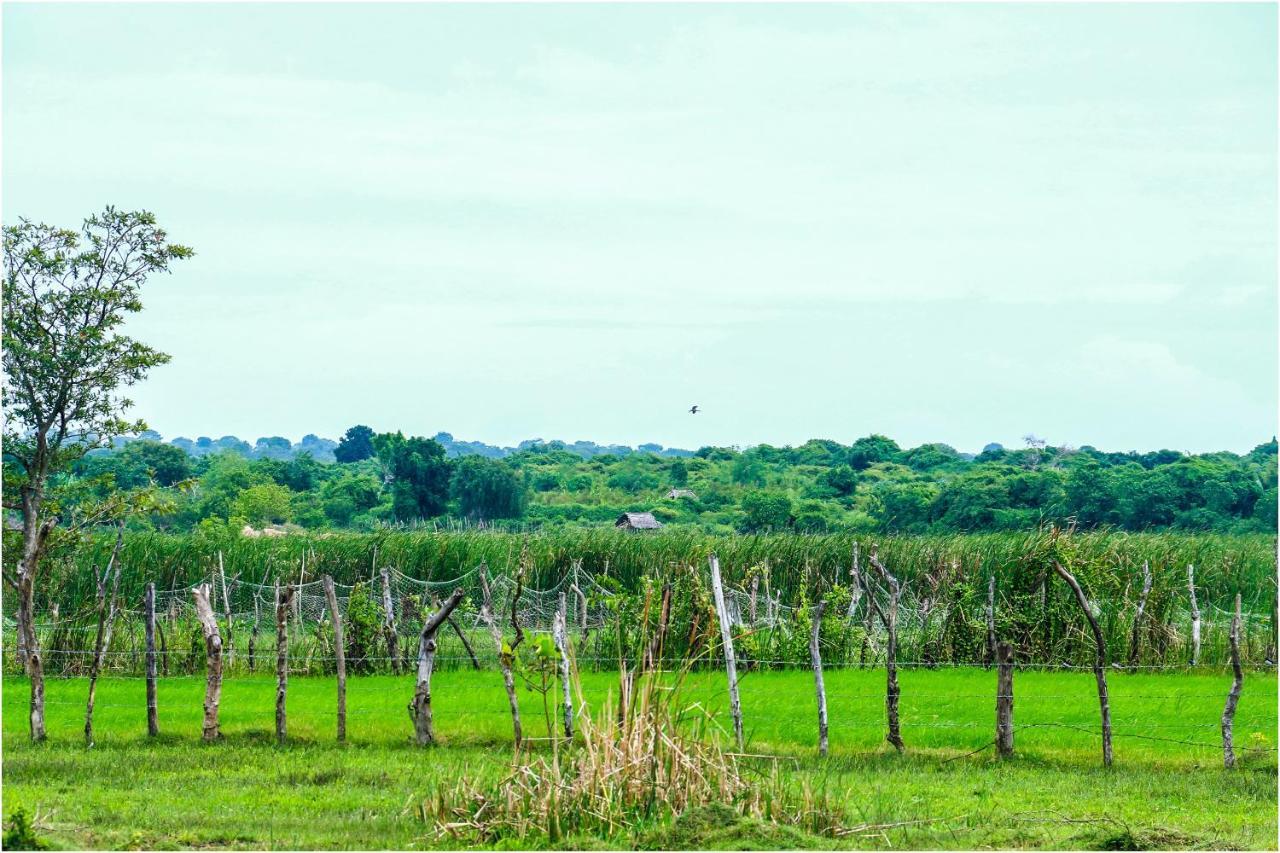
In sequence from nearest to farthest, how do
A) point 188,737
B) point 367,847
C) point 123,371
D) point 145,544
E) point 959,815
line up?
point 367,847
point 959,815
point 188,737
point 123,371
point 145,544

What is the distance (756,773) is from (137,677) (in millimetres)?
11521

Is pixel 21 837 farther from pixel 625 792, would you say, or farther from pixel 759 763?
pixel 759 763

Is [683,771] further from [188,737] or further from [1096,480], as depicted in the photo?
[1096,480]

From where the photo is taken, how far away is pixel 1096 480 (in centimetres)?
4097

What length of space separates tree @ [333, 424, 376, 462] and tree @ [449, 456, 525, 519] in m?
26.2

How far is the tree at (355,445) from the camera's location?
2803 inches

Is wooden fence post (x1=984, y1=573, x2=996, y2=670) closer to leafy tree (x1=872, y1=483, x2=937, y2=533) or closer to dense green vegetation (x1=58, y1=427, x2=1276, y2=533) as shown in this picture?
dense green vegetation (x1=58, y1=427, x2=1276, y2=533)

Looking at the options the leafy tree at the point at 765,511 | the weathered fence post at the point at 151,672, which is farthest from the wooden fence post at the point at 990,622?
the leafy tree at the point at 765,511

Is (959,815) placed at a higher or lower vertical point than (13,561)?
lower

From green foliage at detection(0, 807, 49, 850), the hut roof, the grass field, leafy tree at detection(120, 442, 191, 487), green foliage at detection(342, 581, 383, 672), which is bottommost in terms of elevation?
the grass field

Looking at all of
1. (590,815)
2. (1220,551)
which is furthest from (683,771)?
(1220,551)

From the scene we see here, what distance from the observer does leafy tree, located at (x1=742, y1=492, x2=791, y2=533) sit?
41875 mm

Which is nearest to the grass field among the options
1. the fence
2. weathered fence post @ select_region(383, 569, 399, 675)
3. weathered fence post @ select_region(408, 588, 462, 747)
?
weathered fence post @ select_region(408, 588, 462, 747)

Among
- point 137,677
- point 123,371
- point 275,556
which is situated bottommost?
point 137,677
